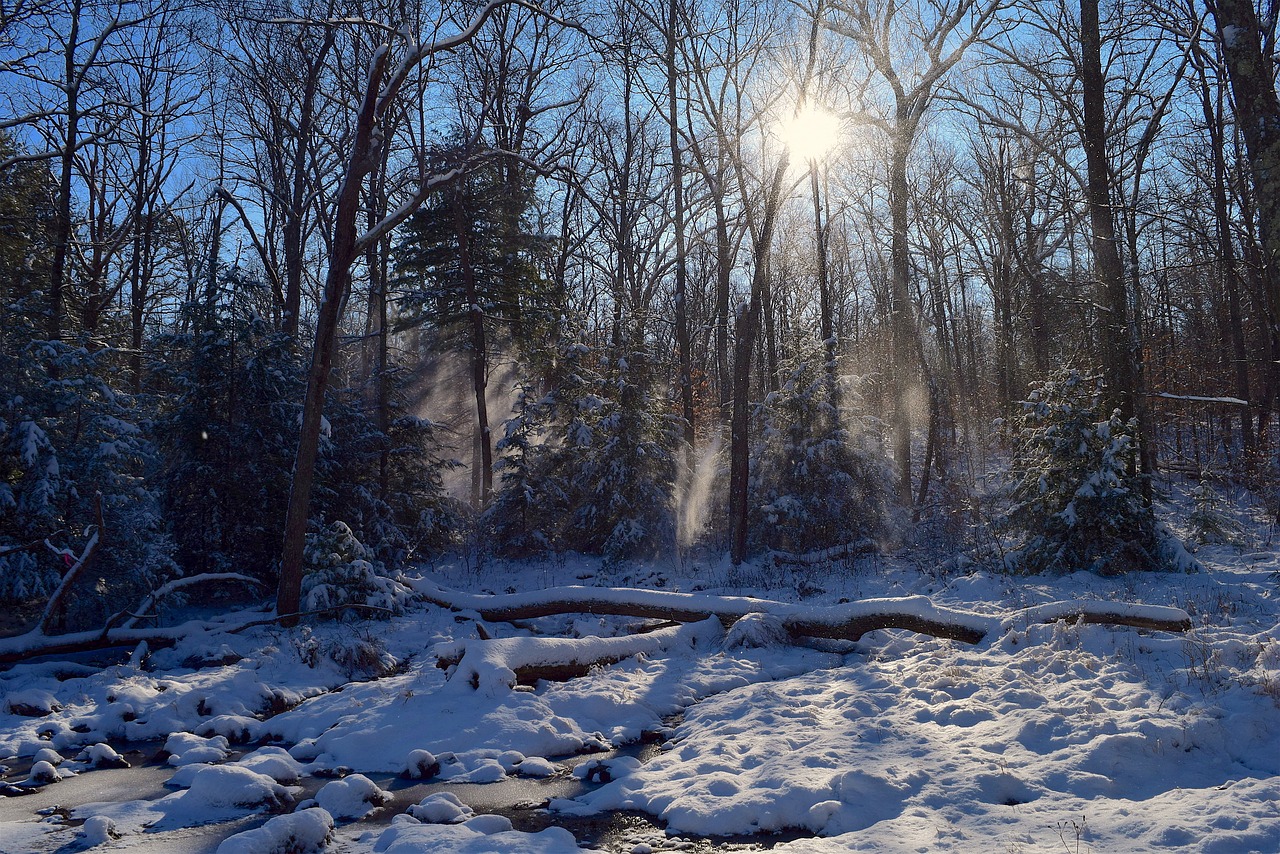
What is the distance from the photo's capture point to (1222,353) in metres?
25.5

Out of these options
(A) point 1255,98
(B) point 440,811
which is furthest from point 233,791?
(A) point 1255,98

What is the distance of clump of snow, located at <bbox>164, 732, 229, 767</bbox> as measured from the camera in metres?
7.15

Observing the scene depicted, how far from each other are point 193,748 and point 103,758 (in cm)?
74

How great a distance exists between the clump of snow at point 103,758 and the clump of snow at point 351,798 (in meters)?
2.43

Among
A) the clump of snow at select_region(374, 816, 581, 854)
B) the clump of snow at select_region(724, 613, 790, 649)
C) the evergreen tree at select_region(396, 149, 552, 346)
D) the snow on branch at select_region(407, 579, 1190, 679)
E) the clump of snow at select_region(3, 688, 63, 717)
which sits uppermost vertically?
the evergreen tree at select_region(396, 149, 552, 346)

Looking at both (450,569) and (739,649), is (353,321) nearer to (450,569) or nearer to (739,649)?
(450,569)

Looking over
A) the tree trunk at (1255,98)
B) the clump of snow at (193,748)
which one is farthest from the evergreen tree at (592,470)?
the tree trunk at (1255,98)

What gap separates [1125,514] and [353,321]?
4251cm

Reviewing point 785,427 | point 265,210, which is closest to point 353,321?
point 265,210

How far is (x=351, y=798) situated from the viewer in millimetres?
5898

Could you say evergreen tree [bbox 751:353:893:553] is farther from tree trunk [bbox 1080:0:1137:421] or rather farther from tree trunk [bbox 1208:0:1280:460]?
tree trunk [bbox 1208:0:1280:460]

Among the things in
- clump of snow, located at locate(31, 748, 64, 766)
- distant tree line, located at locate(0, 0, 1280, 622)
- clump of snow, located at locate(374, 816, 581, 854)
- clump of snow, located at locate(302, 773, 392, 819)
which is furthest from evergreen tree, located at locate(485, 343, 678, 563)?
clump of snow, located at locate(374, 816, 581, 854)

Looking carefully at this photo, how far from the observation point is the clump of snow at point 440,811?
5543 mm

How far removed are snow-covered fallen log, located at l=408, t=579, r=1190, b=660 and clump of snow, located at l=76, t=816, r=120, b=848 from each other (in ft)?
19.7
